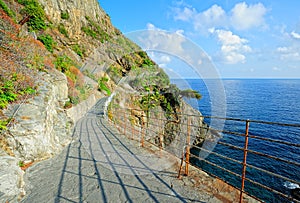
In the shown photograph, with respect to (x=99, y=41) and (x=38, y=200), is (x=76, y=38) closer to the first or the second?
(x=99, y=41)

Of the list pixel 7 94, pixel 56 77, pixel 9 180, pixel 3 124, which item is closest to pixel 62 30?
pixel 56 77

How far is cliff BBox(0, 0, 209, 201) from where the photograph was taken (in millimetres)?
3811

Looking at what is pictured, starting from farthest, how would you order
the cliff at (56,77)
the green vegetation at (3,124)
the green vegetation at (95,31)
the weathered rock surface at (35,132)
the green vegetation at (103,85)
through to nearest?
the green vegetation at (95,31) < the green vegetation at (103,85) < the cliff at (56,77) < the weathered rock surface at (35,132) < the green vegetation at (3,124)

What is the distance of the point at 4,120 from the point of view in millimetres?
3707

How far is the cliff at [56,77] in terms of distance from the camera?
3.81 m

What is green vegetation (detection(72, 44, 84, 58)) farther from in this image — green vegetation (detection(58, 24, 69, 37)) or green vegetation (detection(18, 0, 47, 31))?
green vegetation (detection(18, 0, 47, 31))

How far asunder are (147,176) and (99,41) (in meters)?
26.8

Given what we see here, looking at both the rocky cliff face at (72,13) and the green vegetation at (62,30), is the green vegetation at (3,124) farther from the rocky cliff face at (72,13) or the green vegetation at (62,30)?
the rocky cliff face at (72,13)

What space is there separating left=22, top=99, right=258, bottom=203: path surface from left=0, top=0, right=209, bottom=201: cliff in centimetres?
40

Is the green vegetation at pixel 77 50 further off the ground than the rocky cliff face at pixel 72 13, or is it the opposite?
the rocky cliff face at pixel 72 13

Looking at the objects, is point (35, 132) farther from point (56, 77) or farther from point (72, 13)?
point (72, 13)

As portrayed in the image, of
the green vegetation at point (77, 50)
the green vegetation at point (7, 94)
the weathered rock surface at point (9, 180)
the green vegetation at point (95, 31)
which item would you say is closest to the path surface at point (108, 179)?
the weathered rock surface at point (9, 180)

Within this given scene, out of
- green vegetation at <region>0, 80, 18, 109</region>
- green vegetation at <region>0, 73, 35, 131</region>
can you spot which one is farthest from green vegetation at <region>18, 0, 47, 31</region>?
green vegetation at <region>0, 80, 18, 109</region>

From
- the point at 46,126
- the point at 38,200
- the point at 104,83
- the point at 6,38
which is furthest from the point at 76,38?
the point at 38,200
